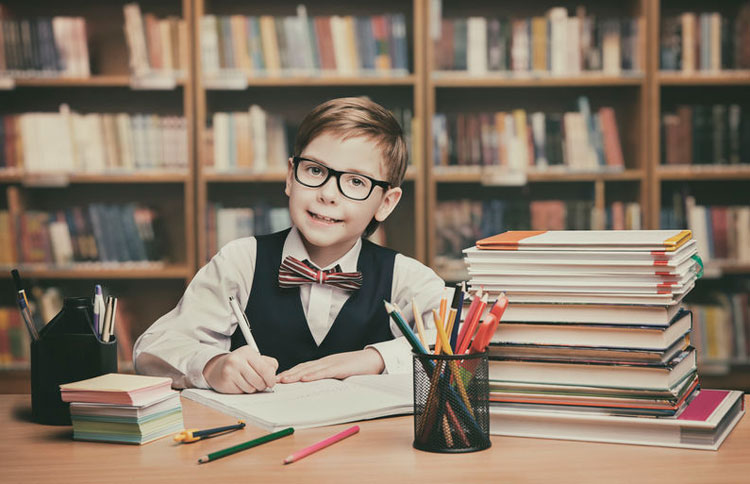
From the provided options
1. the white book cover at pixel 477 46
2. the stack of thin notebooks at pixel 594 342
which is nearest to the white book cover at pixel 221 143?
the white book cover at pixel 477 46

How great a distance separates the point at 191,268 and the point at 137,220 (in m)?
0.30

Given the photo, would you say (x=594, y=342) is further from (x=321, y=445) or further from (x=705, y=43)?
(x=705, y=43)

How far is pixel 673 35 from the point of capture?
11.3 feet

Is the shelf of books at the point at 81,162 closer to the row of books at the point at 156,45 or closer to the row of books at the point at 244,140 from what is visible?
the row of books at the point at 156,45

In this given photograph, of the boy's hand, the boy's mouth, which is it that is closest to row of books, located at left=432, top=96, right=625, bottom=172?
the boy's mouth

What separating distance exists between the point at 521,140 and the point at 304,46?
0.97 m

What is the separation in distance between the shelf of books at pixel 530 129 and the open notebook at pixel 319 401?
2.26m

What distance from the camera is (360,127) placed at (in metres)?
1.56

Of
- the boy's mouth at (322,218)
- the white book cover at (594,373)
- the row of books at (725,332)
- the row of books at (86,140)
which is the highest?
the row of books at (86,140)

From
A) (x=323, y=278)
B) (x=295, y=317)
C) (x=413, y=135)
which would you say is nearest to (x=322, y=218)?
(x=323, y=278)

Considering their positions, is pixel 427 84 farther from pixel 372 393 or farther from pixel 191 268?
pixel 372 393

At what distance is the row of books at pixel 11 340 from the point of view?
11.6 ft

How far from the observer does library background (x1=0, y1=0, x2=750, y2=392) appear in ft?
11.3

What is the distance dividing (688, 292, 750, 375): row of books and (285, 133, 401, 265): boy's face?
2.43 metres
